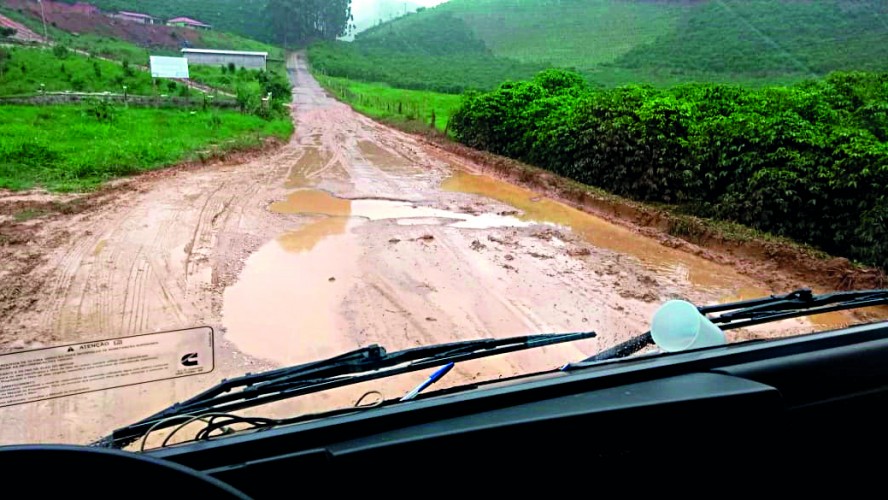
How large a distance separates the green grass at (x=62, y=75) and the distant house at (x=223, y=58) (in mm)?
5899

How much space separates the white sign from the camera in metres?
20.2

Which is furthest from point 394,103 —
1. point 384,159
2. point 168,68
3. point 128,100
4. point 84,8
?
point 84,8

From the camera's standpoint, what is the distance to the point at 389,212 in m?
9.07

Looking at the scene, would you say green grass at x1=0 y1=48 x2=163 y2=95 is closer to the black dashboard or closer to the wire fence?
the wire fence

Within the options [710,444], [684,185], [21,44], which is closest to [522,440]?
[710,444]

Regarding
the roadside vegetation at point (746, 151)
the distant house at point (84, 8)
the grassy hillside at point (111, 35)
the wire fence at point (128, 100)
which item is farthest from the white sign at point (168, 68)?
the distant house at point (84, 8)

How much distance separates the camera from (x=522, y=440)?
1.26 metres

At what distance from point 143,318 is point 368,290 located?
6.85ft

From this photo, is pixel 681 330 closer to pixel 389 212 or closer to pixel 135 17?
pixel 389 212

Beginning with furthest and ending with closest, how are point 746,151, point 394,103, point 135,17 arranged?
point 135,17 → point 394,103 → point 746,151

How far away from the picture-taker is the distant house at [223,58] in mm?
30237

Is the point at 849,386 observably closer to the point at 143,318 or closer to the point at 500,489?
the point at 500,489

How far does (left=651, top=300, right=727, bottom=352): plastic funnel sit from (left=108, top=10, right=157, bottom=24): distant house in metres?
45.9

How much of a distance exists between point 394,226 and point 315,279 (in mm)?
2432
